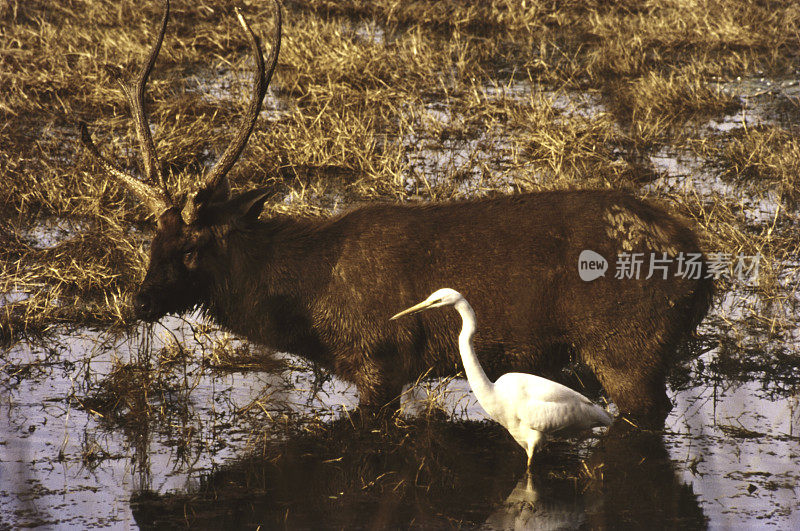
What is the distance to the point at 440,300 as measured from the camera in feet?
18.7

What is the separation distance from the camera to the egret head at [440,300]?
5.66m

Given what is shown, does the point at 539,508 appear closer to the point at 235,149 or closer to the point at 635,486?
the point at 635,486

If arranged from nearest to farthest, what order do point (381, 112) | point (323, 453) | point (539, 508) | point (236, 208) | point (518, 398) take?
point (539, 508), point (518, 398), point (323, 453), point (236, 208), point (381, 112)

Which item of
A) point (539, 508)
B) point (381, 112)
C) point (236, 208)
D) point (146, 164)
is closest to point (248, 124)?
point (236, 208)

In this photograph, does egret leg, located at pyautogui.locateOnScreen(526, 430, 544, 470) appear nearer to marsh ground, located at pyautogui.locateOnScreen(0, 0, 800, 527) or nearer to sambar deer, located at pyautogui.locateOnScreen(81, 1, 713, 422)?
marsh ground, located at pyautogui.locateOnScreen(0, 0, 800, 527)

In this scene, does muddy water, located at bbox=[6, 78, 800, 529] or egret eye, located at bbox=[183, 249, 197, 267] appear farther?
egret eye, located at bbox=[183, 249, 197, 267]

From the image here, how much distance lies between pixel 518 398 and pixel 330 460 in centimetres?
106

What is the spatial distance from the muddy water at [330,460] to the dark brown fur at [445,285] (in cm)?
→ 35

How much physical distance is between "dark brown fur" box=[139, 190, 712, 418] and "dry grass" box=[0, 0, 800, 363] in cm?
169

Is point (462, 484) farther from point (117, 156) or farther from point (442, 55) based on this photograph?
point (442, 55)

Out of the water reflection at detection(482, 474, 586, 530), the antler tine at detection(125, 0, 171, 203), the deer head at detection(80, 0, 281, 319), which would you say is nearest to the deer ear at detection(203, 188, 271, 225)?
the deer head at detection(80, 0, 281, 319)

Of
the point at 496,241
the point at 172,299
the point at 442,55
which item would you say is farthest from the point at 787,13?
the point at 172,299

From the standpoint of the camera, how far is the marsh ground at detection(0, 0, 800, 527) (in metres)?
5.34

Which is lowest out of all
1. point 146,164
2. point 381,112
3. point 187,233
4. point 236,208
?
point 187,233
